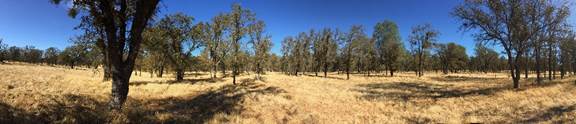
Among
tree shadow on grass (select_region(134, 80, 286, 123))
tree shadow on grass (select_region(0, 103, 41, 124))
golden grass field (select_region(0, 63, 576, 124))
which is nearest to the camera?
tree shadow on grass (select_region(0, 103, 41, 124))

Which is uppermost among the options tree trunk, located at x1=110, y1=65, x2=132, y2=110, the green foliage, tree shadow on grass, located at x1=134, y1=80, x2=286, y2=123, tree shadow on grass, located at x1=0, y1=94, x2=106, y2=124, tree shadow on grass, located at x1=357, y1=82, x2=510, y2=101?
the green foliage

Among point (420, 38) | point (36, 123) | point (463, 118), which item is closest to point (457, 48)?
point (420, 38)

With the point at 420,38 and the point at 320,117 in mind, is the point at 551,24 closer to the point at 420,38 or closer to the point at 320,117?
the point at 320,117

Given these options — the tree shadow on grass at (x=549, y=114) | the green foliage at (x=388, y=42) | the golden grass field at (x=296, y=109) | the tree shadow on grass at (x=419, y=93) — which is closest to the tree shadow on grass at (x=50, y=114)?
the golden grass field at (x=296, y=109)

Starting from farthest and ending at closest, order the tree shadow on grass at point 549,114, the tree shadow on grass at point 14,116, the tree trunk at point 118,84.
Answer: the tree shadow on grass at point 549,114 → the tree trunk at point 118,84 → the tree shadow on grass at point 14,116

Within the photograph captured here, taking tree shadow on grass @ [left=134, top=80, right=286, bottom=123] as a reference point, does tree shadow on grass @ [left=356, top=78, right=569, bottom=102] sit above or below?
above

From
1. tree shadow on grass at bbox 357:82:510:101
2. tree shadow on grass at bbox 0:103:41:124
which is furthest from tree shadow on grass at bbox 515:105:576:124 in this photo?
tree shadow on grass at bbox 0:103:41:124

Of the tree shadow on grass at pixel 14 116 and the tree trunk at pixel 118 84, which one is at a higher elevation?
the tree trunk at pixel 118 84

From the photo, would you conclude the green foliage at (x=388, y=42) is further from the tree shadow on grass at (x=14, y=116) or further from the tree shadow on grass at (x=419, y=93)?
the tree shadow on grass at (x=14, y=116)

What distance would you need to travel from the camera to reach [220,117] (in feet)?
43.9

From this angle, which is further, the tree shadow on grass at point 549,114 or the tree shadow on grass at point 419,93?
the tree shadow on grass at point 419,93

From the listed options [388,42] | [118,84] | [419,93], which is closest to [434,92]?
[419,93]

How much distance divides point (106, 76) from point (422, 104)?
88.9ft

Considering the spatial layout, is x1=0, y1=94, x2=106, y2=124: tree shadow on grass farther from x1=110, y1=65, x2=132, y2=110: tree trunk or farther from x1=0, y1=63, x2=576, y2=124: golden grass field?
x1=110, y1=65, x2=132, y2=110: tree trunk
